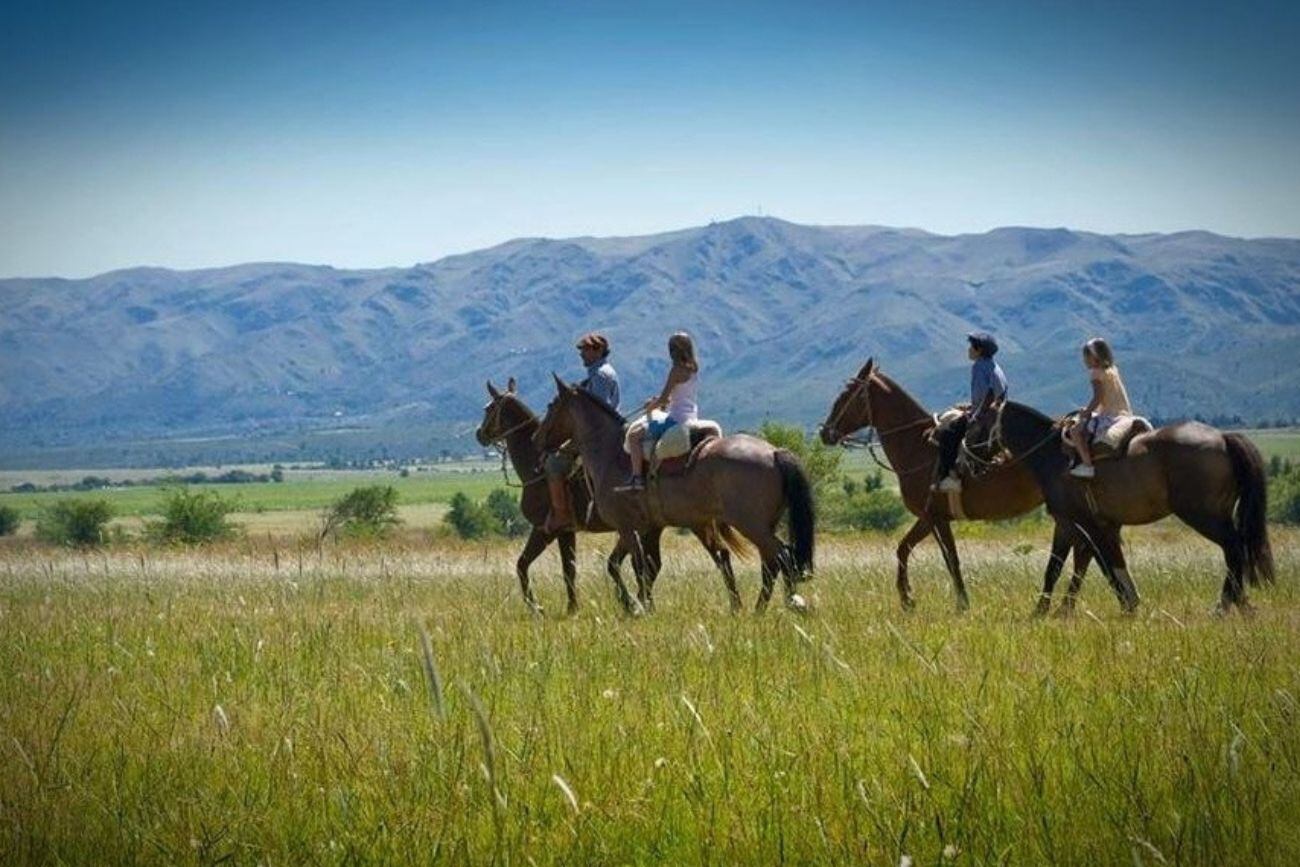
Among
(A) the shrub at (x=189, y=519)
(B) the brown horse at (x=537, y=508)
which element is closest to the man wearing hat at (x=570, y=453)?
(B) the brown horse at (x=537, y=508)

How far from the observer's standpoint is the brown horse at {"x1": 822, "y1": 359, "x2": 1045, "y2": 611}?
57.5 ft

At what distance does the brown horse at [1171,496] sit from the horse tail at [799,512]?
8.02 ft

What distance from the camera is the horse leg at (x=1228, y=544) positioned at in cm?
1511

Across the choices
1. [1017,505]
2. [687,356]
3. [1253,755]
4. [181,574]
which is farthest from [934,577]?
[1253,755]

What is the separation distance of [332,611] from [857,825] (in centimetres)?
991

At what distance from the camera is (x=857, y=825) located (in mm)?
6883

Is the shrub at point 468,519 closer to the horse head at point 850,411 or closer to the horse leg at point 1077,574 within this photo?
the horse head at point 850,411

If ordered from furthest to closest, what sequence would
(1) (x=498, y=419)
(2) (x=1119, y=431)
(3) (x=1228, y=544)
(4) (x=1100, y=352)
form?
(1) (x=498, y=419) < (4) (x=1100, y=352) < (2) (x=1119, y=431) < (3) (x=1228, y=544)

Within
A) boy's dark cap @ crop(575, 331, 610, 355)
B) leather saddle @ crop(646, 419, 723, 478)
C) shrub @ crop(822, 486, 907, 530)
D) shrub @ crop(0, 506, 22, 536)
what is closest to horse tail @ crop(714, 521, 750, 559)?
leather saddle @ crop(646, 419, 723, 478)

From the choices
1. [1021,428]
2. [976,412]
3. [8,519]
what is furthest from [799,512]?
[8,519]

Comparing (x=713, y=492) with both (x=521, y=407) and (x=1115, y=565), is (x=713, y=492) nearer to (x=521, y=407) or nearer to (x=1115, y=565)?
(x=521, y=407)

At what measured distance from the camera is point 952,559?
17.0 m

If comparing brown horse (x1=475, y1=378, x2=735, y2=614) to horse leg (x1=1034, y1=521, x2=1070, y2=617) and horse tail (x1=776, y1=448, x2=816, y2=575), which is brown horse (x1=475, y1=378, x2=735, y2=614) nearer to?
horse tail (x1=776, y1=448, x2=816, y2=575)

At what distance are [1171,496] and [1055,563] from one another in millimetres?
1353
